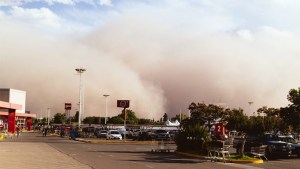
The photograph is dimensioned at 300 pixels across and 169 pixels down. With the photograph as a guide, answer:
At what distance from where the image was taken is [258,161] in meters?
26.4

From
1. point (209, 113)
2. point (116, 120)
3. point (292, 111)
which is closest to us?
point (292, 111)

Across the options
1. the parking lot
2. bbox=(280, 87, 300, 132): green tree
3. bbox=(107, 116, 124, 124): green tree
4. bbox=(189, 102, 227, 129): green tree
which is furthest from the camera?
bbox=(107, 116, 124, 124): green tree

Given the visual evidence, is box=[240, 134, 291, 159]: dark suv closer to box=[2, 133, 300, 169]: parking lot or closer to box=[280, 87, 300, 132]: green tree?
box=[2, 133, 300, 169]: parking lot

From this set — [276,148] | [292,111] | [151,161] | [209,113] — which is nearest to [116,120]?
[209,113]

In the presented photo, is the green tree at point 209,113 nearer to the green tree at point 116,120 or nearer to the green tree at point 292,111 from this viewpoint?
the green tree at point 292,111

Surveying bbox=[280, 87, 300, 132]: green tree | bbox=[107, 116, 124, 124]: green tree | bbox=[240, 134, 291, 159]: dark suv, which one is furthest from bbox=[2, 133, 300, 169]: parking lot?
bbox=[107, 116, 124, 124]: green tree

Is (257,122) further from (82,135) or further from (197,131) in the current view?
(82,135)

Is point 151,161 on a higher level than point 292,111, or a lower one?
lower

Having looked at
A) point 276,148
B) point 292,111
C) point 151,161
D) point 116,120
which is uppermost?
point 116,120

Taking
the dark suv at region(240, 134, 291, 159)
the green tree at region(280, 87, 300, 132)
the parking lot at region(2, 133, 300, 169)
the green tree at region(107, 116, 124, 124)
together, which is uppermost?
the green tree at region(107, 116, 124, 124)

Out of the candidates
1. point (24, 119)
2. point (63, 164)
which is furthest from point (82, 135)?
point (24, 119)

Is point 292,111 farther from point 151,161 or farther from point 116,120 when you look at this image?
point 116,120

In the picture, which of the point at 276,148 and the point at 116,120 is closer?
the point at 276,148

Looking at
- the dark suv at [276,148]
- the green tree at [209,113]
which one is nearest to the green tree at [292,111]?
the dark suv at [276,148]
